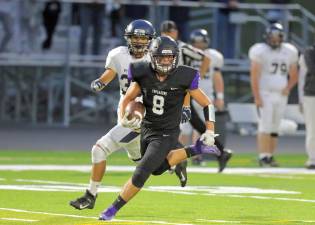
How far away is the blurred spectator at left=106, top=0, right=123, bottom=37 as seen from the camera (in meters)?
25.1

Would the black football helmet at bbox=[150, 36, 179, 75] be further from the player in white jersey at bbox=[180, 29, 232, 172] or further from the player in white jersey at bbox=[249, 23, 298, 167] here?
the player in white jersey at bbox=[249, 23, 298, 167]

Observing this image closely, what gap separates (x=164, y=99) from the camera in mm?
11469

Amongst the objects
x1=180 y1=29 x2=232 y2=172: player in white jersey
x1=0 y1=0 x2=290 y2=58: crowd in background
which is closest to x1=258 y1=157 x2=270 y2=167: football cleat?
x1=180 y1=29 x2=232 y2=172: player in white jersey

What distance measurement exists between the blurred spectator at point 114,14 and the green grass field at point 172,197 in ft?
21.0

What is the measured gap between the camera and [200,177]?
16594 millimetres

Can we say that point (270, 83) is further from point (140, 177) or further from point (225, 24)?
point (140, 177)

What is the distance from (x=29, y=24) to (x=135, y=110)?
1417cm

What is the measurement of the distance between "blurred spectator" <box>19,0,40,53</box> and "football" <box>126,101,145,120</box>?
1399cm

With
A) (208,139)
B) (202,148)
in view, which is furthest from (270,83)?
(208,139)

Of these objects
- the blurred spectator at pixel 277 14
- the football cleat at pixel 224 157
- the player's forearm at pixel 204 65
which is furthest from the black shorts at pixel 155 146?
the blurred spectator at pixel 277 14

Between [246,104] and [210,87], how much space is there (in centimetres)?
710

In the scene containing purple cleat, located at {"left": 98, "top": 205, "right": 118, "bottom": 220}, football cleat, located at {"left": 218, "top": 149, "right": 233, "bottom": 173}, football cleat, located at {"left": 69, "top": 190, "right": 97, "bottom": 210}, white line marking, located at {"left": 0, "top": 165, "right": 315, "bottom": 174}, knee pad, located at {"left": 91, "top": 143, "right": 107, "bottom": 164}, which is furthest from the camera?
white line marking, located at {"left": 0, "top": 165, "right": 315, "bottom": 174}

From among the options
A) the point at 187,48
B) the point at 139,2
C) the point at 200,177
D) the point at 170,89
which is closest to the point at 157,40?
the point at 170,89

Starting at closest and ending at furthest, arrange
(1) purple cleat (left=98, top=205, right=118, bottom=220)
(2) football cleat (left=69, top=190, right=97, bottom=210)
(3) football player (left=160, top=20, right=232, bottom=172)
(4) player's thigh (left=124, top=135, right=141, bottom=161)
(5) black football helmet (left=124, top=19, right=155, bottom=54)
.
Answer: (1) purple cleat (left=98, top=205, right=118, bottom=220) → (2) football cleat (left=69, top=190, right=97, bottom=210) → (5) black football helmet (left=124, top=19, right=155, bottom=54) → (4) player's thigh (left=124, top=135, right=141, bottom=161) → (3) football player (left=160, top=20, right=232, bottom=172)
